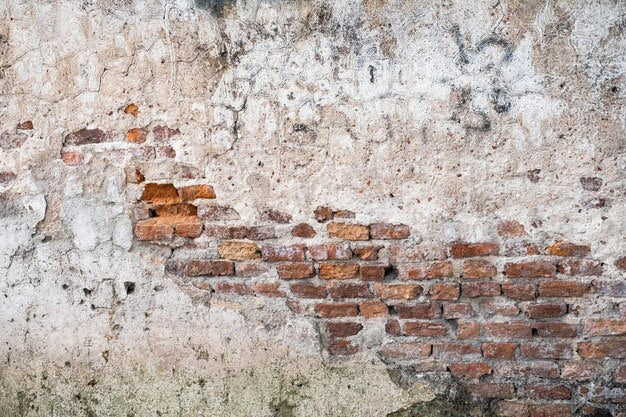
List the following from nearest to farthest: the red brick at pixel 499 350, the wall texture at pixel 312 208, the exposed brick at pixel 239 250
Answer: the wall texture at pixel 312 208, the red brick at pixel 499 350, the exposed brick at pixel 239 250

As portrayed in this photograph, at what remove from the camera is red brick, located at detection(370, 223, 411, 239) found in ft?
8.05

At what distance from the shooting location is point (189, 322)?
2.62m

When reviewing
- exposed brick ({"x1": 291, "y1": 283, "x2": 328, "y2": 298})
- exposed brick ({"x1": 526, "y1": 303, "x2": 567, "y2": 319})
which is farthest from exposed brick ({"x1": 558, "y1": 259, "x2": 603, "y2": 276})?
exposed brick ({"x1": 291, "y1": 283, "x2": 328, "y2": 298})

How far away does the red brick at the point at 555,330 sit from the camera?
7.88 ft

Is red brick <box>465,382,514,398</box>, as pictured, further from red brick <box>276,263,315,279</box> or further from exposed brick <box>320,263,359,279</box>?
red brick <box>276,263,315,279</box>

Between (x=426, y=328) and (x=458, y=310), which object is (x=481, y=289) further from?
(x=426, y=328)

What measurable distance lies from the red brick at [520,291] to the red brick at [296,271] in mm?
710

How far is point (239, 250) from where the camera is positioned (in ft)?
8.41

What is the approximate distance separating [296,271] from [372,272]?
29 centimetres

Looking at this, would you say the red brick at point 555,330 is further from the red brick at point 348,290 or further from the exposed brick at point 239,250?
the exposed brick at point 239,250

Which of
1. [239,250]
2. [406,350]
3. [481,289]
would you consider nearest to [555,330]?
[481,289]

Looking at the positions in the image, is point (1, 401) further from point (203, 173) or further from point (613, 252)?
point (613, 252)

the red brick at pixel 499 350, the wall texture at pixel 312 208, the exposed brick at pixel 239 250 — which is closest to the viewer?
the wall texture at pixel 312 208

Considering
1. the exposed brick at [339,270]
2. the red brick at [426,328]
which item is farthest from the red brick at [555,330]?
the exposed brick at [339,270]
